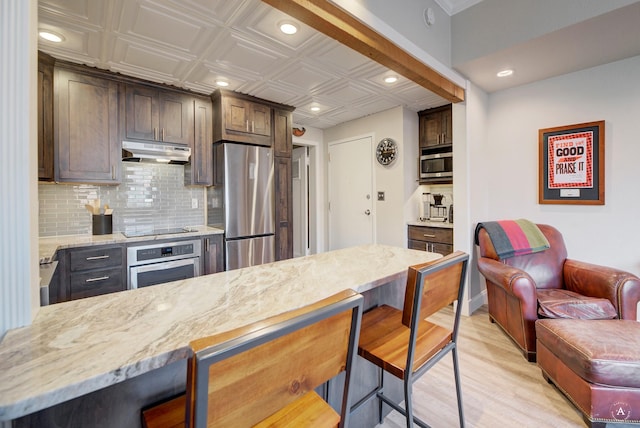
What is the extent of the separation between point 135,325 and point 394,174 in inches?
138

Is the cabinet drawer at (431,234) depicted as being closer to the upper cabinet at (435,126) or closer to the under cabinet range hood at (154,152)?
the upper cabinet at (435,126)

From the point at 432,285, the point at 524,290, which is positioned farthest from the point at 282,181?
the point at 432,285

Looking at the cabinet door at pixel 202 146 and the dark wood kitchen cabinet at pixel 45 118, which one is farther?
the cabinet door at pixel 202 146

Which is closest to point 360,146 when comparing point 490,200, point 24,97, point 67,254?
point 490,200

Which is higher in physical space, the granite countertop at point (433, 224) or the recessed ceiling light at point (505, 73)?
the recessed ceiling light at point (505, 73)

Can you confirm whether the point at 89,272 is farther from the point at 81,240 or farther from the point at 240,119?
the point at 240,119

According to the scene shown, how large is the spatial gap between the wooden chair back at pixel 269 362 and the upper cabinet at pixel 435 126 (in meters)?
3.49

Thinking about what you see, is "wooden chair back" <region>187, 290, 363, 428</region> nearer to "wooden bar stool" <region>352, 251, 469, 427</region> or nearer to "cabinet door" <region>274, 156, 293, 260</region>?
"wooden bar stool" <region>352, 251, 469, 427</region>

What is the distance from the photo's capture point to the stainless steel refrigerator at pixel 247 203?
314 cm

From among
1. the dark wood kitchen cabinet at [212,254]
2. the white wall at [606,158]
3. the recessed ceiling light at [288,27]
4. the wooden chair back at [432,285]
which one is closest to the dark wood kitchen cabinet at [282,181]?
the dark wood kitchen cabinet at [212,254]

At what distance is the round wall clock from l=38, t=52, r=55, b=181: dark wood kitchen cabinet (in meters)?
3.50

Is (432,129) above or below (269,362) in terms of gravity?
above

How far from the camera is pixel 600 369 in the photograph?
4.64 ft

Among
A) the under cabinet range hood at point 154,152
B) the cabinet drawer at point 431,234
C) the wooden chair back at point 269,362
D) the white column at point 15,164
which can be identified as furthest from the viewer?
the cabinet drawer at point 431,234
